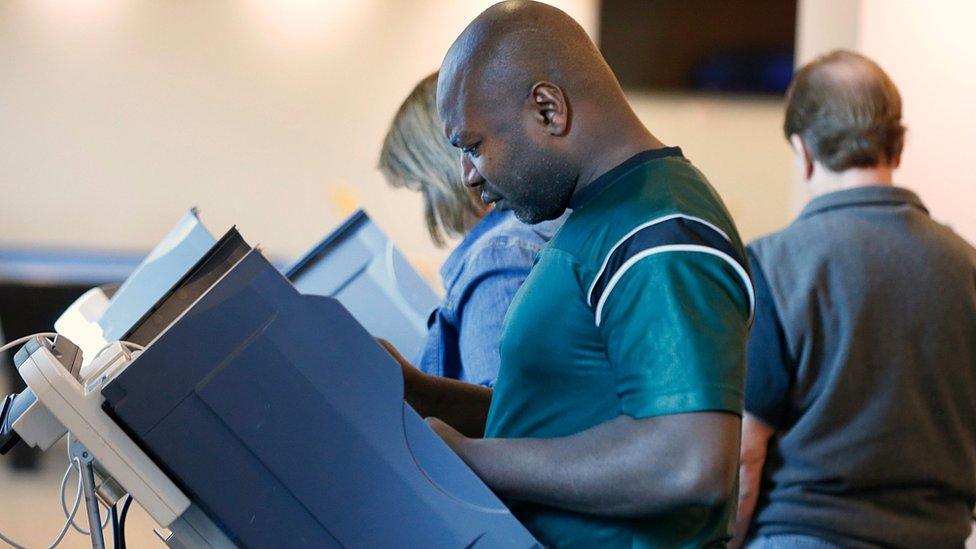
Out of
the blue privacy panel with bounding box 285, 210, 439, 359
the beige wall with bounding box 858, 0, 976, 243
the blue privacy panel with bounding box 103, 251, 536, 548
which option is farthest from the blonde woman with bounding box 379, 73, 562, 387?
the beige wall with bounding box 858, 0, 976, 243

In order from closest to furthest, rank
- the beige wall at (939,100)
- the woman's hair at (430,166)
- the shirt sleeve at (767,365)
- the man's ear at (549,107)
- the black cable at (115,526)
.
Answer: the man's ear at (549,107) → the black cable at (115,526) → the shirt sleeve at (767,365) → the woman's hair at (430,166) → the beige wall at (939,100)

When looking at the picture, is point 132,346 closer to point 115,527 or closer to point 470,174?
point 115,527

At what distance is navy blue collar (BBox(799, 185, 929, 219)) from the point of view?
177 centimetres

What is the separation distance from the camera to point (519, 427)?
1129 mm

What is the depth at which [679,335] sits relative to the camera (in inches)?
37.9

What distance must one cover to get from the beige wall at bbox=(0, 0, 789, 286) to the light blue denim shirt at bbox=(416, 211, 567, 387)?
2457 mm

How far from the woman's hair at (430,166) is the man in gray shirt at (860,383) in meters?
0.46

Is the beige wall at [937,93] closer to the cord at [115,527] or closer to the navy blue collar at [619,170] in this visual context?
the navy blue collar at [619,170]

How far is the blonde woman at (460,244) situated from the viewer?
4.94 ft

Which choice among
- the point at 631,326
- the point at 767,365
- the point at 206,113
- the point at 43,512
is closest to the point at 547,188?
the point at 631,326

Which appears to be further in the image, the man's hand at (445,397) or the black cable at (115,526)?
the man's hand at (445,397)

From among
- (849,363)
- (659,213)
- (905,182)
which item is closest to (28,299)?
(905,182)

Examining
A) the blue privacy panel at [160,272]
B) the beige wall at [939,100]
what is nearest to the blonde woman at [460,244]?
the blue privacy panel at [160,272]

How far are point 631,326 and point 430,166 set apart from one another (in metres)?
0.87
